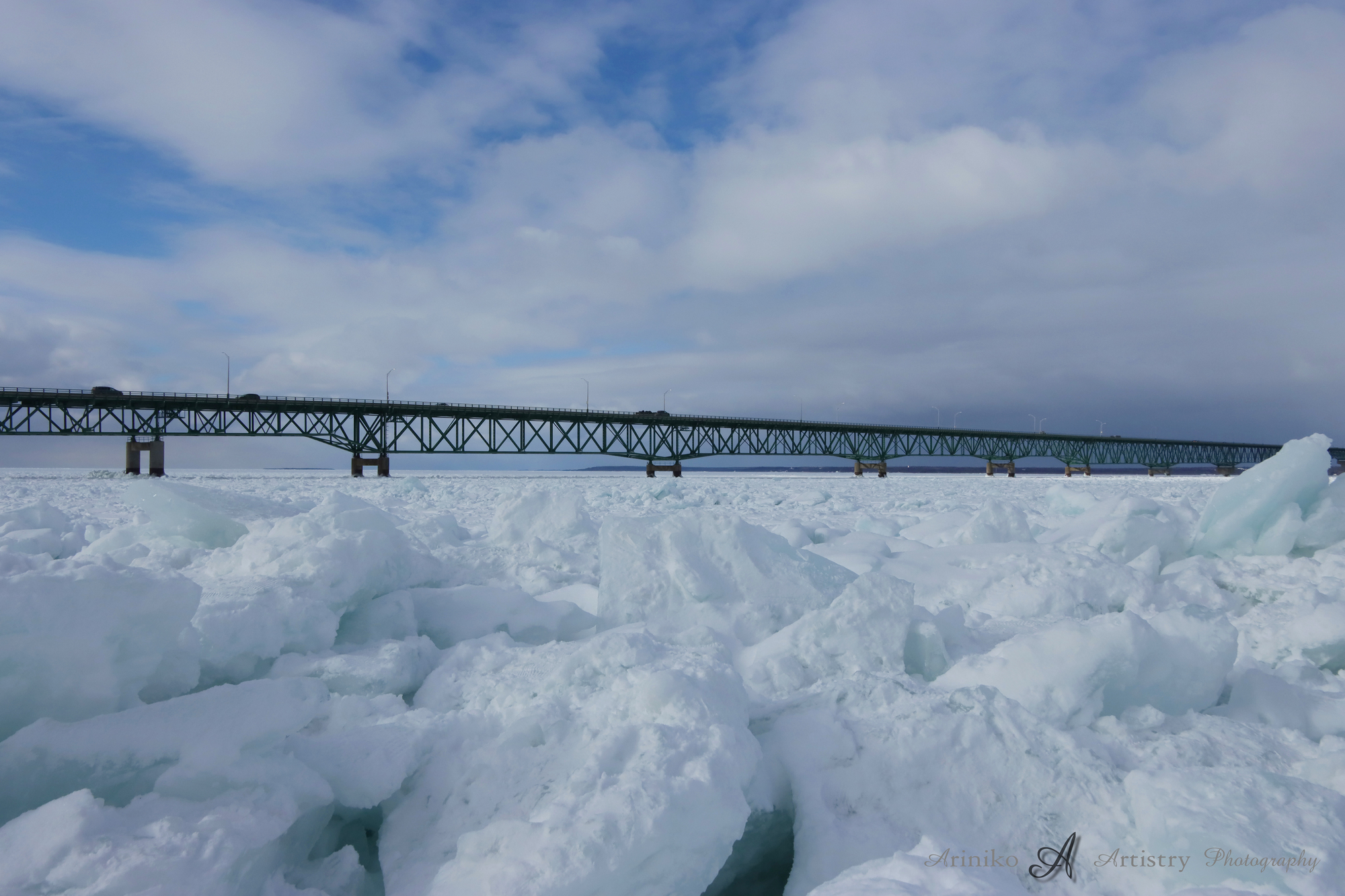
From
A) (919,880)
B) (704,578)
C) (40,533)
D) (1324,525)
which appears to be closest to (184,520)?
(40,533)

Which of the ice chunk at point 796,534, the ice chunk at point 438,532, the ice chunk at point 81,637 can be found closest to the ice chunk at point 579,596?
the ice chunk at point 438,532

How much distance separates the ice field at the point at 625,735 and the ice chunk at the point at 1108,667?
1 centimetres

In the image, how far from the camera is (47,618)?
7.82ft

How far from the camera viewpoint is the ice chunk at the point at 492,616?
14.2ft

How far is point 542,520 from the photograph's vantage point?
7.76 m

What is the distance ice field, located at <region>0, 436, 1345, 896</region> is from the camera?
2129mm

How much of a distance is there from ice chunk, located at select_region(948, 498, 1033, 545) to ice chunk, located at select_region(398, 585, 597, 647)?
531cm

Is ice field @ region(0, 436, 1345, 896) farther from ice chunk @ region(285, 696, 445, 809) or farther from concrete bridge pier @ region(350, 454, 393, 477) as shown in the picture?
concrete bridge pier @ region(350, 454, 393, 477)

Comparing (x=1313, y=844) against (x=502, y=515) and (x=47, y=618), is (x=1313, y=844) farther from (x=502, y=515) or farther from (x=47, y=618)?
(x=502, y=515)

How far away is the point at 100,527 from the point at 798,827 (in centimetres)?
970

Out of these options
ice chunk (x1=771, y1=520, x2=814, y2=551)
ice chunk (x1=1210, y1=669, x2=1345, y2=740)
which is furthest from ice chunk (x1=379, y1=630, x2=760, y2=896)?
ice chunk (x1=771, y1=520, x2=814, y2=551)

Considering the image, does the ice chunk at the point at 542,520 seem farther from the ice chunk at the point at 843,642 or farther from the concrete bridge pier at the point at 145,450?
the concrete bridge pier at the point at 145,450

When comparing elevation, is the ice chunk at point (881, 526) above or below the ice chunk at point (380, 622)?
below

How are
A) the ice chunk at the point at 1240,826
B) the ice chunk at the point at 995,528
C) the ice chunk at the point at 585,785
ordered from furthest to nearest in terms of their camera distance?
1. the ice chunk at the point at 995,528
2. the ice chunk at the point at 1240,826
3. the ice chunk at the point at 585,785
